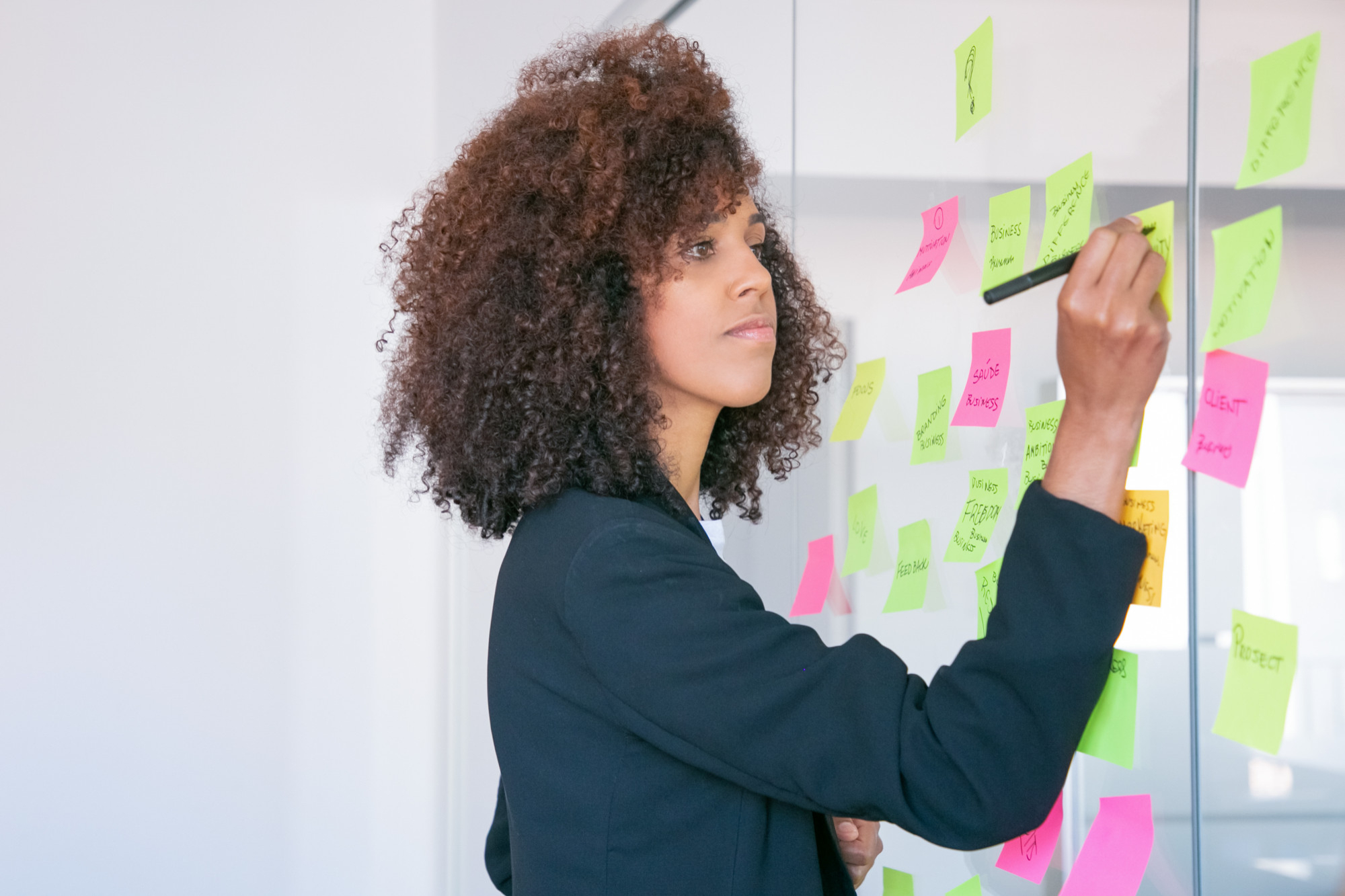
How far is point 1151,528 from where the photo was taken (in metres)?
0.84

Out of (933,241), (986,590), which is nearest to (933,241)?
(933,241)

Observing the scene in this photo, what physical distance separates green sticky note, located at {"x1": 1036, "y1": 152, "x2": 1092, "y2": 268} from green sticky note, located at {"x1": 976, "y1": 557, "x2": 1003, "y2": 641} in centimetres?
29

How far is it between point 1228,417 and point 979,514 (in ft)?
1.13

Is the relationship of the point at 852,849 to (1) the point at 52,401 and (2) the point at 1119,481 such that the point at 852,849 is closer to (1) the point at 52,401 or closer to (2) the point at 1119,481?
(2) the point at 1119,481

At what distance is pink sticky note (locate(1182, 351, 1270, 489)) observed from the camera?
78 cm

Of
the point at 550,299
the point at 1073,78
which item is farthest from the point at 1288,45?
the point at 550,299

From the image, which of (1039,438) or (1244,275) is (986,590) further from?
(1244,275)

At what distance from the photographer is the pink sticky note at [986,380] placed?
1104 millimetres

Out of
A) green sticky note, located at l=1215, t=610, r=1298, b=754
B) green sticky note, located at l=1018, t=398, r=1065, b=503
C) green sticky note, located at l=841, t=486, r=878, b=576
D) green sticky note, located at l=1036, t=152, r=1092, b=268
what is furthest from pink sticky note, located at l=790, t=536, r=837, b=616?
green sticky note, located at l=1215, t=610, r=1298, b=754

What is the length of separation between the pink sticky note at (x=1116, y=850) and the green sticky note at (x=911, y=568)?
34cm

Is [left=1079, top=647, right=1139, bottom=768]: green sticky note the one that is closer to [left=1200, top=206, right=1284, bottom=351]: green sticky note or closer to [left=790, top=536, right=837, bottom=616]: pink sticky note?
[left=1200, top=206, right=1284, bottom=351]: green sticky note

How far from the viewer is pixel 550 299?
1128 mm

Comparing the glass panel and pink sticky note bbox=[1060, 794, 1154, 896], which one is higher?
the glass panel

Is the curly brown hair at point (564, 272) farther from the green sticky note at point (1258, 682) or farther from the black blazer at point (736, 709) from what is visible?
the green sticky note at point (1258, 682)
